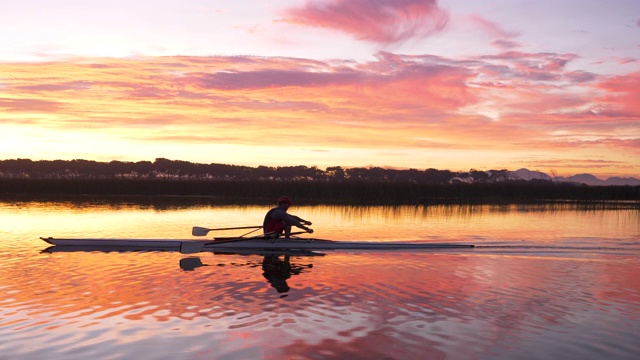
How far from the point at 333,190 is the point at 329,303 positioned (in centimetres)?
3745

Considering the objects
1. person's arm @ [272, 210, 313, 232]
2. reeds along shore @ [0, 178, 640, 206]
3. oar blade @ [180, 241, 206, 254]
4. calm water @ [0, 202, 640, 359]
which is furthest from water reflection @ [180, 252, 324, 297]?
reeds along shore @ [0, 178, 640, 206]

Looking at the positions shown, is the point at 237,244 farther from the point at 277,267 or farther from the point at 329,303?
the point at 329,303

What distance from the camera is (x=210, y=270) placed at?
1481cm

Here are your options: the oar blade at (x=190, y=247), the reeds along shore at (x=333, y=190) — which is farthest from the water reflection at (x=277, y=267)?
the reeds along shore at (x=333, y=190)

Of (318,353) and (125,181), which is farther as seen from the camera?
(125,181)

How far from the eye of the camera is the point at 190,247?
17.3m

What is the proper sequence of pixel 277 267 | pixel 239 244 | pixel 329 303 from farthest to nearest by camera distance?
pixel 239 244 → pixel 277 267 → pixel 329 303

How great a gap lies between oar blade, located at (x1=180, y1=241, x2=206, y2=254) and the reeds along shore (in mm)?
29613

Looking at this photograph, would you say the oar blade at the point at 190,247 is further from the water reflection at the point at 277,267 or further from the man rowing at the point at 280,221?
the man rowing at the point at 280,221

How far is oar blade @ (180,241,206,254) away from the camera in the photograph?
56.4 ft

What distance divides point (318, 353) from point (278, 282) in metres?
5.30

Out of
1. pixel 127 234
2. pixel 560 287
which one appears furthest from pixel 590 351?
pixel 127 234

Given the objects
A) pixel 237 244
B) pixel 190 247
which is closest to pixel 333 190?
pixel 237 244

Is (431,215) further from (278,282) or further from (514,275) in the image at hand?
(278,282)
